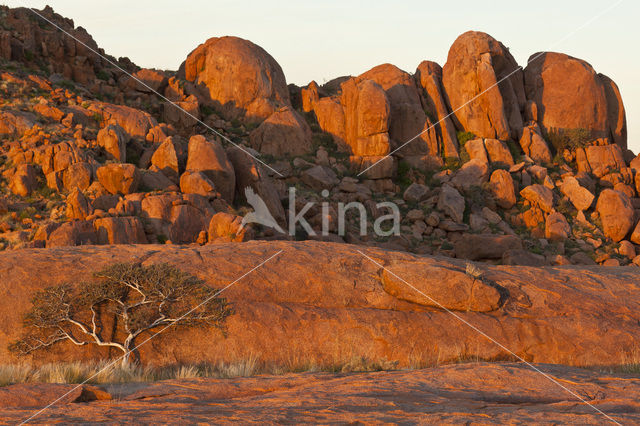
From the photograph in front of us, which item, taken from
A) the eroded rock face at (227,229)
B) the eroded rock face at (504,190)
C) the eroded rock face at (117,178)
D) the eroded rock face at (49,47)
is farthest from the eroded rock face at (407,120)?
the eroded rock face at (49,47)

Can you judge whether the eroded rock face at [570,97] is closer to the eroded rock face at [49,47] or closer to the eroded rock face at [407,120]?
the eroded rock face at [407,120]

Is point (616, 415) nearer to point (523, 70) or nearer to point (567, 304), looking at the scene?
point (567, 304)

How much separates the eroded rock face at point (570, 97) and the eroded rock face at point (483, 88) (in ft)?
6.58

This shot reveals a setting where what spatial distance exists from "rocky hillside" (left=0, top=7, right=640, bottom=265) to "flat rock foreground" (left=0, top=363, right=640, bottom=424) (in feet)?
49.8

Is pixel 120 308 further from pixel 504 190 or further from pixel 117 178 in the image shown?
pixel 504 190

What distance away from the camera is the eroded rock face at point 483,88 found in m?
41.2

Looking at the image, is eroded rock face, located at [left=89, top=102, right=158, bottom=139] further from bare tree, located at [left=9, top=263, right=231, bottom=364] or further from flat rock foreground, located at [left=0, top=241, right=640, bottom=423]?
bare tree, located at [left=9, top=263, right=231, bottom=364]

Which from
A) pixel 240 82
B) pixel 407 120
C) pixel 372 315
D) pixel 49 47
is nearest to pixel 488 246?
pixel 407 120

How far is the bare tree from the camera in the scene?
11.5 meters

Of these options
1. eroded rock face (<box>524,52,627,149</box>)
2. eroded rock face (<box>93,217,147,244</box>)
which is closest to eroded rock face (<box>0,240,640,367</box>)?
eroded rock face (<box>93,217,147,244</box>)

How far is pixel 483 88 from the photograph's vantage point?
4134cm

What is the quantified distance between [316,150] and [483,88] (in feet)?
45.6

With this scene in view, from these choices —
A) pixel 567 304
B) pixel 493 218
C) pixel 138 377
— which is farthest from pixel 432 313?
pixel 493 218

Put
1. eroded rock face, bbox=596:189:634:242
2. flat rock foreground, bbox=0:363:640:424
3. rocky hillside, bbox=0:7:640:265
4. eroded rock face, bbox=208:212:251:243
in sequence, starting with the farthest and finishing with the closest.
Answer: eroded rock face, bbox=596:189:634:242 < rocky hillside, bbox=0:7:640:265 < eroded rock face, bbox=208:212:251:243 < flat rock foreground, bbox=0:363:640:424
